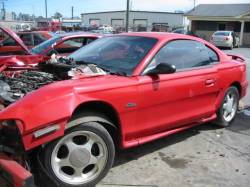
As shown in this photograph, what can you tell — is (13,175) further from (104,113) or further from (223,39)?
(223,39)

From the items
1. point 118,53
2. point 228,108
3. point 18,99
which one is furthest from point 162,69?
point 228,108

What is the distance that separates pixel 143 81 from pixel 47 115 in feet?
4.35

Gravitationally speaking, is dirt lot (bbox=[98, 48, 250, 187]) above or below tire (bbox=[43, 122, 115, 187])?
below

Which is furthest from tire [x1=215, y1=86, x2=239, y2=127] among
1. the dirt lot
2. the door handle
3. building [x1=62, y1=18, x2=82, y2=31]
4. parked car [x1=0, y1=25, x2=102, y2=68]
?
building [x1=62, y1=18, x2=82, y2=31]

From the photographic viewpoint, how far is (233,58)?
6797mm

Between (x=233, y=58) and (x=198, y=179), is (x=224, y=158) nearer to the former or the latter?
(x=198, y=179)

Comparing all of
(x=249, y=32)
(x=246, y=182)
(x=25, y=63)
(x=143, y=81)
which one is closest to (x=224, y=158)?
(x=246, y=182)

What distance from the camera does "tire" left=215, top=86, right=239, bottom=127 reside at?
600 cm

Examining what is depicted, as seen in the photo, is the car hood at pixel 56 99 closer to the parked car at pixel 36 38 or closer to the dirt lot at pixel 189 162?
the dirt lot at pixel 189 162

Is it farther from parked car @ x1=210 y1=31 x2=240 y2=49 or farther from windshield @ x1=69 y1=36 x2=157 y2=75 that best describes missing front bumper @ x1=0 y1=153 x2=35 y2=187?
parked car @ x1=210 y1=31 x2=240 y2=49

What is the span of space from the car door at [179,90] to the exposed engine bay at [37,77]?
623 mm

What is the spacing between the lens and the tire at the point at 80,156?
146 inches

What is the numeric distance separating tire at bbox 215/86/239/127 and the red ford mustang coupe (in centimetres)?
8

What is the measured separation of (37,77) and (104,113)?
100cm
